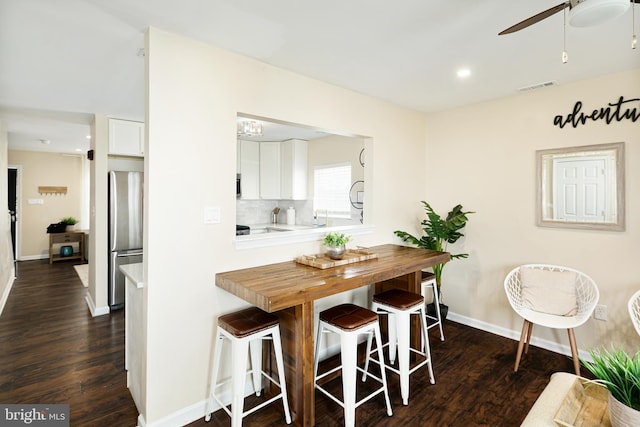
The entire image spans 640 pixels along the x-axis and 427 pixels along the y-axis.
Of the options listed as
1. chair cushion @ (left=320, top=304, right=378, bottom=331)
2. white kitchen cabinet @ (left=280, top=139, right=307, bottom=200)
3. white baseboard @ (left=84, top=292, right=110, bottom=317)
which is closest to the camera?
chair cushion @ (left=320, top=304, right=378, bottom=331)

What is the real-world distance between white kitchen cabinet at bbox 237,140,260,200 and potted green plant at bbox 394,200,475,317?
2912 mm

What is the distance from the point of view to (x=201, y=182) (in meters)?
2.12

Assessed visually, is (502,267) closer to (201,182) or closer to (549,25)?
(549,25)

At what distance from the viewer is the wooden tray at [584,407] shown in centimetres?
104

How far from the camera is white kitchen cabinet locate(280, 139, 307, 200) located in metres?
5.42

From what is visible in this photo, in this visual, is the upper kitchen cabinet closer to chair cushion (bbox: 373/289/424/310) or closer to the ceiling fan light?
chair cushion (bbox: 373/289/424/310)

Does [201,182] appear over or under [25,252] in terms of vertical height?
over

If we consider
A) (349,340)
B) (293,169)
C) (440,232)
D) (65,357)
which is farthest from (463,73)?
(65,357)

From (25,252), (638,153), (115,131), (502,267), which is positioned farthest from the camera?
(25,252)

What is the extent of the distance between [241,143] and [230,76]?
3.27 m

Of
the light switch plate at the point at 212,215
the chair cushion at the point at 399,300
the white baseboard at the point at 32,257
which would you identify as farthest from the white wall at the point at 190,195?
the white baseboard at the point at 32,257

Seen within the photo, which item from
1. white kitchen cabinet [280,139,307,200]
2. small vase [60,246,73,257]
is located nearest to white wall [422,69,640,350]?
white kitchen cabinet [280,139,307,200]

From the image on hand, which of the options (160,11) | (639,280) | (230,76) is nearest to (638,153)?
(639,280)

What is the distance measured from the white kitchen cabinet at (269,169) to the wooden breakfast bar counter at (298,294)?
131 inches
